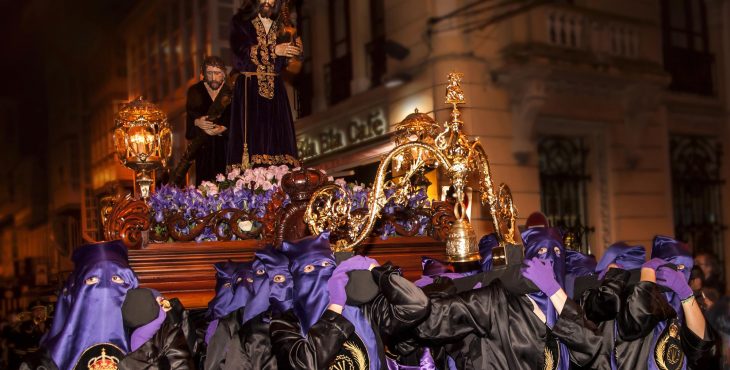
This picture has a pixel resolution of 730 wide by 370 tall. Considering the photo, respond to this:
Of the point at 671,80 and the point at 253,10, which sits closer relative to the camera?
the point at 253,10

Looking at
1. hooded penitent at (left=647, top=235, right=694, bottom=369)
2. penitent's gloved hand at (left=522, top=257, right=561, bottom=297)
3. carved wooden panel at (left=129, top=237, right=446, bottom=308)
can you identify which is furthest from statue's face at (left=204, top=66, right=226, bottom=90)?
hooded penitent at (left=647, top=235, right=694, bottom=369)

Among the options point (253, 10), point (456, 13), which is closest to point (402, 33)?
point (456, 13)

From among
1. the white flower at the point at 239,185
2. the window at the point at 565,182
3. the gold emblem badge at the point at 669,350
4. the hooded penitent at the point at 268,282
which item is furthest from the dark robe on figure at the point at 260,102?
the window at the point at 565,182

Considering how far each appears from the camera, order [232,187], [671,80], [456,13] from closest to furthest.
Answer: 1. [232,187]
2. [456,13]
3. [671,80]

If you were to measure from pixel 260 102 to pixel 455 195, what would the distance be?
114 inches

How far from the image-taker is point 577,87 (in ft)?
42.4

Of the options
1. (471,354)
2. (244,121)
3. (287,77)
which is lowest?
(471,354)

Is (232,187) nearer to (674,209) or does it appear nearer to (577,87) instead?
(577,87)

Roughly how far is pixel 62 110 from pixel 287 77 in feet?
18.3

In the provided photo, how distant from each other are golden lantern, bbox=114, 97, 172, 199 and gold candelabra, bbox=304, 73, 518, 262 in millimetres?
1422

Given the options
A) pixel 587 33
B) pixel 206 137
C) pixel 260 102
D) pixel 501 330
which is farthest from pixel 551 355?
pixel 587 33

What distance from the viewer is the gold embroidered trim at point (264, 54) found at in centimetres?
751

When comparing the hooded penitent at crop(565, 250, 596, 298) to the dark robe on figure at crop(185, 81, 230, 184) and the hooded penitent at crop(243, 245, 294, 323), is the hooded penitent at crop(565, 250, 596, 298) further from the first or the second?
the dark robe on figure at crop(185, 81, 230, 184)

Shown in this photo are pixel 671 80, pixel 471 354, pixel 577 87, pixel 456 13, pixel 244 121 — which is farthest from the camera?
pixel 671 80
